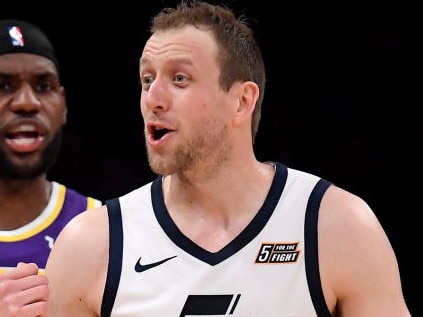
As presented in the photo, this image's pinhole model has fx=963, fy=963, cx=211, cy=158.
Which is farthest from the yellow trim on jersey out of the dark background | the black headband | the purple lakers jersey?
the dark background

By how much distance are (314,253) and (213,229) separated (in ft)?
1.06

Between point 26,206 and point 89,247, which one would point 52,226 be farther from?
point 89,247

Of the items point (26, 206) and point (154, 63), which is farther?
point (26, 206)

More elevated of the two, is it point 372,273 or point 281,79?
point 281,79

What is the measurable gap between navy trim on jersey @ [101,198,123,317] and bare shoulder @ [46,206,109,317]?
16 mm

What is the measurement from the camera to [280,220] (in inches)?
113

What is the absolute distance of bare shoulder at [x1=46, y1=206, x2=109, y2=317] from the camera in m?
2.79

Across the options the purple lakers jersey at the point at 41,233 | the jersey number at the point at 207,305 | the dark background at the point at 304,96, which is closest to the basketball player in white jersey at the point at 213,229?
the jersey number at the point at 207,305

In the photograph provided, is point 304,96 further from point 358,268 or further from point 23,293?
point 23,293

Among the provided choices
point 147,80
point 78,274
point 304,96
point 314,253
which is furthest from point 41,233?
point 304,96

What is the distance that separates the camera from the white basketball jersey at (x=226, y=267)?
2.75 m

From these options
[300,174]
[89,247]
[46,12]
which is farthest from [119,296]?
[46,12]

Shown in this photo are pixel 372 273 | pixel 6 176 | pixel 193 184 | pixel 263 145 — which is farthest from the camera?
pixel 263 145

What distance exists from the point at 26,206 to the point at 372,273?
1.71 meters
